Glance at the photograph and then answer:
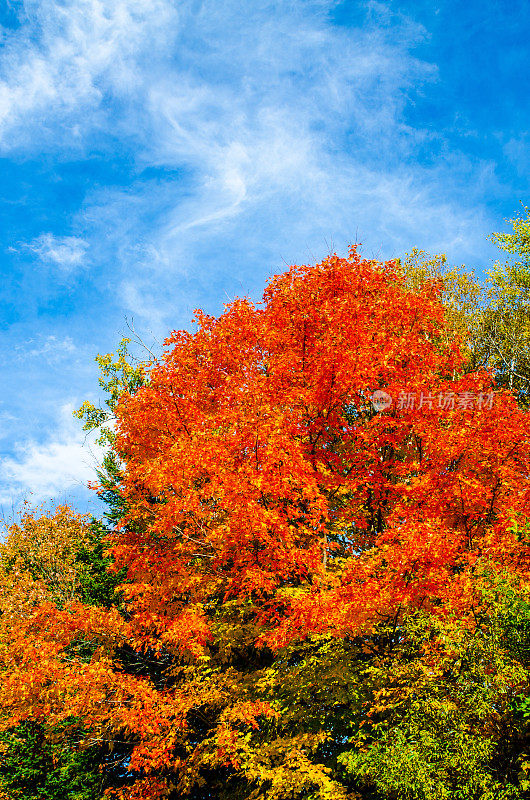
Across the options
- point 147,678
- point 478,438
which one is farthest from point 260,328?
point 147,678

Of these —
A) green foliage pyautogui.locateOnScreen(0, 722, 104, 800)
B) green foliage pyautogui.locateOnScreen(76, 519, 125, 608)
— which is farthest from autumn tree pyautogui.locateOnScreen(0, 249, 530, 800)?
green foliage pyautogui.locateOnScreen(76, 519, 125, 608)

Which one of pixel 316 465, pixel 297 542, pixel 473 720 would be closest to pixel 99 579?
pixel 297 542

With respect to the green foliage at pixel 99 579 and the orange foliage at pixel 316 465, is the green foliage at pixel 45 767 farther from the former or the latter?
the orange foliage at pixel 316 465

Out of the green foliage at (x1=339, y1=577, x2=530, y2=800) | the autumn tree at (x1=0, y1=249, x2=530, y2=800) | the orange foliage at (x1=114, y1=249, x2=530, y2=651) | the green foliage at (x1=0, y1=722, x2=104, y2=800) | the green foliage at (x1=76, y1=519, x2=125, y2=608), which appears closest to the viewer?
the green foliage at (x1=339, y1=577, x2=530, y2=800)

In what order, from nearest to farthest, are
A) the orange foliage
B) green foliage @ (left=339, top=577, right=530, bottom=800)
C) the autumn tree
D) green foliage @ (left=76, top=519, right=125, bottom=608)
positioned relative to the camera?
1. green foliage @ (left=339, top=577, right=530, bottom=800)
2. the autumn tree
3. the orange foliage
4. green foliage @ (left=76, top=519, right=125, bottom=608)

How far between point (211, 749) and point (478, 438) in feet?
37.8

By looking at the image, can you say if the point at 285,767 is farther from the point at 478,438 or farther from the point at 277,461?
the point at 478,438

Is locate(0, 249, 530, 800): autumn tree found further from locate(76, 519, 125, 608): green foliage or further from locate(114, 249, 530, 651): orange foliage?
locate(76, 519, 125, 608): green foliage

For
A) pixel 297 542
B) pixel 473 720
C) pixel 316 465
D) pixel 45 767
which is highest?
pixel 316 465

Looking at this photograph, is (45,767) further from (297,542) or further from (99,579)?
(297,542)

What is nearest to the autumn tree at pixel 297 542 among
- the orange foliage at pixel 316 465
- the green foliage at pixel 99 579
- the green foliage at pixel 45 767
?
the orange foliage at pixel 316 465

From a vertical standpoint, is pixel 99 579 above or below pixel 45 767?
above

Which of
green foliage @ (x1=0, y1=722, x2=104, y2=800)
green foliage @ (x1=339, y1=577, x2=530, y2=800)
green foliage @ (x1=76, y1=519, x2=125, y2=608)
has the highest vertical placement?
green foliage @ (x1=76, y1=519, x2=125, y2=608)

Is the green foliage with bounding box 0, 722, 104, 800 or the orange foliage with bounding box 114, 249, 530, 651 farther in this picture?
the green foliage with bounding box 0, 722, 104, 800
